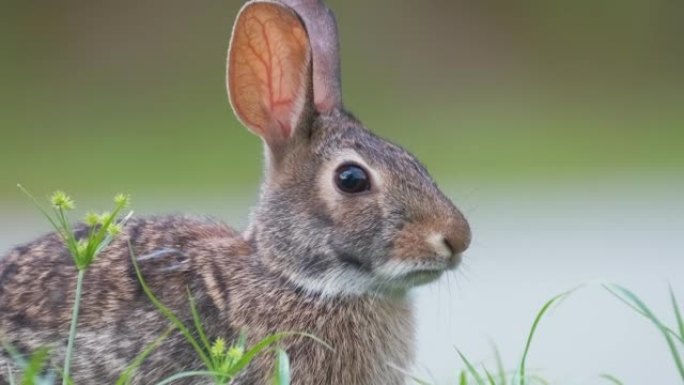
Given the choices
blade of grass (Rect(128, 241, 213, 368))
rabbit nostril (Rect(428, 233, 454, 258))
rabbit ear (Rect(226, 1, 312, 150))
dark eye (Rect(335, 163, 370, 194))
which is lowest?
blade of grass (Rect(128, 241, 213, 368))

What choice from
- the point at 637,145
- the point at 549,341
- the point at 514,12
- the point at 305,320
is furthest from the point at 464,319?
the point at 514,12

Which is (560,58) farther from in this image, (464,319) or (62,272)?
(62,272)

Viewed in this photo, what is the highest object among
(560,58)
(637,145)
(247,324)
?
(560,58)

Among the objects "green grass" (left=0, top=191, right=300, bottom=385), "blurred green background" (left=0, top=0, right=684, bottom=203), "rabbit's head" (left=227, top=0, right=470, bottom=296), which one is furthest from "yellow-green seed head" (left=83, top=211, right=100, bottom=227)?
"blurred green background" (left=0, top=0, right=684, bottom=203)

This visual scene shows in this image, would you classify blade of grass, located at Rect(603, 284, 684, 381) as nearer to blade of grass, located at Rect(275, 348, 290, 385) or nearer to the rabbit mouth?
the rabbit mouth

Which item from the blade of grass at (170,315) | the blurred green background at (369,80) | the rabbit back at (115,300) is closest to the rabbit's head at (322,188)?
the rabbit back at (115,300)

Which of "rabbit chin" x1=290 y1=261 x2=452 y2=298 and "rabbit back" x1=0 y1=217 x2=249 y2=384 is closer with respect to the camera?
"rabbit chin" x1=290 y1=261 x2=452 y2=298

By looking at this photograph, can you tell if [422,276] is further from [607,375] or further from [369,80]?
[369,80]
